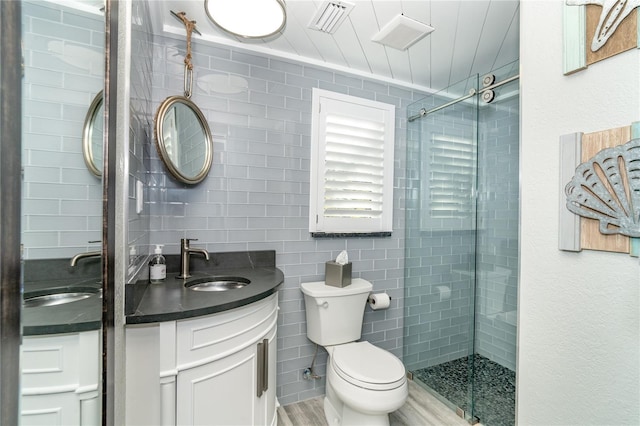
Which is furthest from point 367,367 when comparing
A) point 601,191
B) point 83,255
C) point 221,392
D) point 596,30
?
point 596,30

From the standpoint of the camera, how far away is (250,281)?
169 centimetres

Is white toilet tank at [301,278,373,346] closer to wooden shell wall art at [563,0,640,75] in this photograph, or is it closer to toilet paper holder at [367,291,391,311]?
toilet paper holder at [367,291,391,311]

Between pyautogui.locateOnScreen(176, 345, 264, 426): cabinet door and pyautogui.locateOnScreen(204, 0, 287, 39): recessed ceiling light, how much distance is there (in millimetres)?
1618

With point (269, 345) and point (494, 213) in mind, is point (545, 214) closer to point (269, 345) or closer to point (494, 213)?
point (494, 213)

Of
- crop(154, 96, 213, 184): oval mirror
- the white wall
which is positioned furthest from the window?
the white wall

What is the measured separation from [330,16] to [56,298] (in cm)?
180

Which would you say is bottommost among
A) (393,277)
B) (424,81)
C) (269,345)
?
(269,345)

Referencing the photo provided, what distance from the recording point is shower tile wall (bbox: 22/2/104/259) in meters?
0.55

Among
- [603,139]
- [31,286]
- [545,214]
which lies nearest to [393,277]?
[545,214]

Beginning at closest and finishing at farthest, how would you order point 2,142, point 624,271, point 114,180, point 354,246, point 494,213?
point 2,142 → point 624,271 → point 114,180 → point 494,213 → point 354,246

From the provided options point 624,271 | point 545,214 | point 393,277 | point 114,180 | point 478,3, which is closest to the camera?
point 624,271

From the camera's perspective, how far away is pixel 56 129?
635mm

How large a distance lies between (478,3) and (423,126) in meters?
0.94

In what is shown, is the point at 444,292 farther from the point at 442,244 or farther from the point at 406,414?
the point at 406,414
